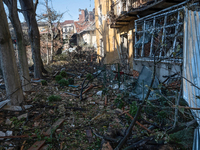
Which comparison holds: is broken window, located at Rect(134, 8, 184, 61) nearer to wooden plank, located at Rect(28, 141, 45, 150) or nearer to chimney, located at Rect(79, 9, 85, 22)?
wooden plank, located at Rect(28, 141, 45, 150)

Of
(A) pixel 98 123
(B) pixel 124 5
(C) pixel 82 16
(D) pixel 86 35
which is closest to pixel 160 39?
(A) pixel 98 123

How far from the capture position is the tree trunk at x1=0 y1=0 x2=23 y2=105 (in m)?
4.78

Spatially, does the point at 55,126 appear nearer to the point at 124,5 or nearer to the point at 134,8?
the point at 134,8

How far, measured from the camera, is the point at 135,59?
10.2 m

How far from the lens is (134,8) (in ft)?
32.2

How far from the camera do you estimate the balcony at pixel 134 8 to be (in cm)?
819

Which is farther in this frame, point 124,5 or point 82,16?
point 82,16

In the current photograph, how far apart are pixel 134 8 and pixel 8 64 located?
8.39 m

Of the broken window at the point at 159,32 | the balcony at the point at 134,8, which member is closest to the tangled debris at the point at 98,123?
the broken window at the point at 159,32

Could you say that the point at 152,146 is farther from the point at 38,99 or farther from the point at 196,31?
the point at 38,99

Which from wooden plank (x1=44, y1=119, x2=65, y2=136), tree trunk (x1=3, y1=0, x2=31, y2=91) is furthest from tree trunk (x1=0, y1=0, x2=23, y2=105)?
wooden plank (x1=44, y1=119, x2=65, y2=136)

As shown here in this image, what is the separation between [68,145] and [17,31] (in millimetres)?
5371

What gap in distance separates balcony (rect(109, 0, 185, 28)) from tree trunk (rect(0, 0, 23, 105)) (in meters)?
7.41

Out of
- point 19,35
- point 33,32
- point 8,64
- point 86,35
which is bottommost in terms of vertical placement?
point 8,64
